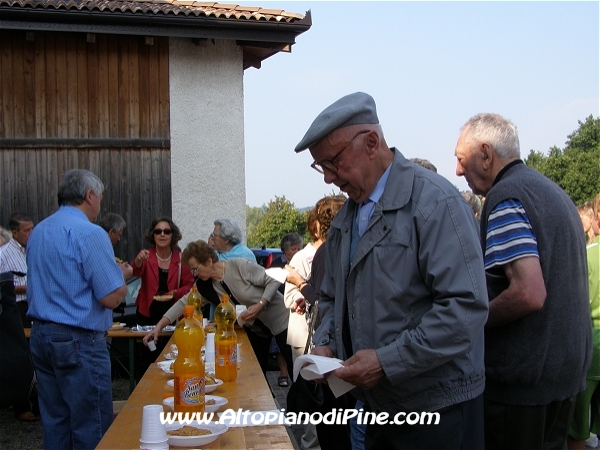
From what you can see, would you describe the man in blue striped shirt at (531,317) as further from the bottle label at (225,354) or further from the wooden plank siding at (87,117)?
the wooden plank siding at (87,117)

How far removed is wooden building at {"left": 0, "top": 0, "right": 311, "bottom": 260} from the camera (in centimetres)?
977

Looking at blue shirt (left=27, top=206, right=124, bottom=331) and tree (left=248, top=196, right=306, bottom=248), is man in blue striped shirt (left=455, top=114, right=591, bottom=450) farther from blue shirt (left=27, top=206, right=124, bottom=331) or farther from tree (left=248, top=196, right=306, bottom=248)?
tree (left=248, top=196, right=306, bottom=248)

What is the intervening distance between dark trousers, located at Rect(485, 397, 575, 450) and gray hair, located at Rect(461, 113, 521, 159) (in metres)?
1.11

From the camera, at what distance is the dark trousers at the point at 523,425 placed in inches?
119

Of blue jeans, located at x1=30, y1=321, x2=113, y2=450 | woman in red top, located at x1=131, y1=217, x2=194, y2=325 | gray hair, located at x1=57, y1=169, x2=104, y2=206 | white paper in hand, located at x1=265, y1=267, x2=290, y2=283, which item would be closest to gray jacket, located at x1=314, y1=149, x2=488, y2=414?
blue jeans, located at x1=30, y1=321, x2=113, y2=450

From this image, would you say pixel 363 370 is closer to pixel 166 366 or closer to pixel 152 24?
pixel 166 366

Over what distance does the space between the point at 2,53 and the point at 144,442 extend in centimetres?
863

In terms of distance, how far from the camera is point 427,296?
98.7 inches

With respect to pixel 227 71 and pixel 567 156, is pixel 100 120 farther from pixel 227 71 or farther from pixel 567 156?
pixel 567 156

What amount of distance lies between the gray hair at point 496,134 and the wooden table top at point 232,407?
155 cm

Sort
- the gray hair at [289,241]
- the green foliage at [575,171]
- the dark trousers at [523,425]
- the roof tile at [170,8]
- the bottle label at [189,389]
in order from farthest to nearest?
the green foliage at [575,171]
the gray hair at [289,241]
the roof tile at [170,8]
the dark trousers at [523,425]
the bottle label at [189,389]

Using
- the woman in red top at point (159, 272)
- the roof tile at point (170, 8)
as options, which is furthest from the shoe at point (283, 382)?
the roof tile at point (170, 8)

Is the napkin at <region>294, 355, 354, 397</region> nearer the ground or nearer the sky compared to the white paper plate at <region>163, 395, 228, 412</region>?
nearer the sky

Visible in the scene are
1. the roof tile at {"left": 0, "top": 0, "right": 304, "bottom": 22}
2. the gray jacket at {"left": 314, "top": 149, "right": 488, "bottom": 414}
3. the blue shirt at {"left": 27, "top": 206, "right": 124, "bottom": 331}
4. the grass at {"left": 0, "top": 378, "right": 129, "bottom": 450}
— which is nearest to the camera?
the gray jacket at {"left": 314, "top": 149, "right": 488, "bottom": 414}
